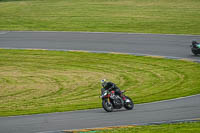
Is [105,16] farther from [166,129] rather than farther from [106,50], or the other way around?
[166,129]

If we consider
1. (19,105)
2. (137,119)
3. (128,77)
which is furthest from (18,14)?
(137,119)

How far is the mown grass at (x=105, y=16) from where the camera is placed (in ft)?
155

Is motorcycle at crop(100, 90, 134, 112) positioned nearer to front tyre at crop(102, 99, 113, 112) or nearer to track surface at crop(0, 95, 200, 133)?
front tyre at crop(102, 99, 113, 112)

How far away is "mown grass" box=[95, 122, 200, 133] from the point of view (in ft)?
48.3

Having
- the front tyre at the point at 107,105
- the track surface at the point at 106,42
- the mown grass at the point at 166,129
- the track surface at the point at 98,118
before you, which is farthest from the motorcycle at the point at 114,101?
the track surface at the point at 106,42

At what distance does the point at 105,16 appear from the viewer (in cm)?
5216

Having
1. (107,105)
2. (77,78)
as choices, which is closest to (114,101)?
(107,105)

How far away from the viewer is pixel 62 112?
19703 millimetres

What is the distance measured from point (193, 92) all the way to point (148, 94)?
228 cm

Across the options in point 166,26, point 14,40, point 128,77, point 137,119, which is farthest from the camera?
point 166,26

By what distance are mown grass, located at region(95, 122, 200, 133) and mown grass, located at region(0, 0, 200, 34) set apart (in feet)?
94.7

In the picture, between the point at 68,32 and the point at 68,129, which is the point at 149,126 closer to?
the point at 68,129

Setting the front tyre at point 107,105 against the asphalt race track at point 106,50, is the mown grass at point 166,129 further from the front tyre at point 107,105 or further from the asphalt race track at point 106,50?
the front tyre at point 107,105

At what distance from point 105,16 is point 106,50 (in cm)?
1533
